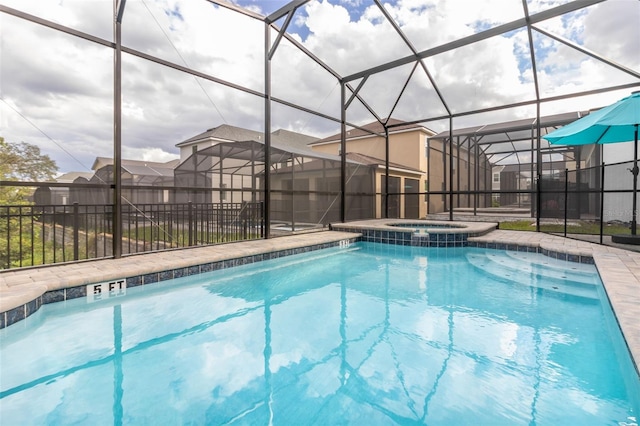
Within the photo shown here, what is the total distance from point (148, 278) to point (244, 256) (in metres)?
1.50

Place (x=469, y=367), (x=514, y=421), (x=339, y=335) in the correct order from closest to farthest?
(x=514, y=421) → (x=469, y=367) → (x=339, y=335)

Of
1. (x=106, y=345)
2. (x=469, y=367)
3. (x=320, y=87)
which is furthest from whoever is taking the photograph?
(x=320, y=87)

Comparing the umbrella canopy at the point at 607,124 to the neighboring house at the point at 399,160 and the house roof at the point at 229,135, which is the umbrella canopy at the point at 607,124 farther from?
the house roof at the point at 229,135

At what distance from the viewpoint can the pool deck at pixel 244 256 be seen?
2.53 meters

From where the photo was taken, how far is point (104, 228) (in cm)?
437

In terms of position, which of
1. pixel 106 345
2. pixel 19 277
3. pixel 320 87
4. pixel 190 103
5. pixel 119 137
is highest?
pixel 320 87

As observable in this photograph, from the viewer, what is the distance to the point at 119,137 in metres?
4.40

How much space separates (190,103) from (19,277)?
3885 millimetres

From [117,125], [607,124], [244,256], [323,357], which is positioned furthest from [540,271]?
[117,125]

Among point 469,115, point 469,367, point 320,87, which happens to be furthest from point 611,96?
point 469,367

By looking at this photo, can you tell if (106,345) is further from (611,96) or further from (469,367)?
(611,96)

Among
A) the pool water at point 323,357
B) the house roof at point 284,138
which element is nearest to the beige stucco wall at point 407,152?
the house roof at point 284,138

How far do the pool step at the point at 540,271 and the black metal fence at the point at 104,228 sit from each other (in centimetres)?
458

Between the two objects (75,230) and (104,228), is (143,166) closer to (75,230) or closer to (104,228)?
(104,228)
